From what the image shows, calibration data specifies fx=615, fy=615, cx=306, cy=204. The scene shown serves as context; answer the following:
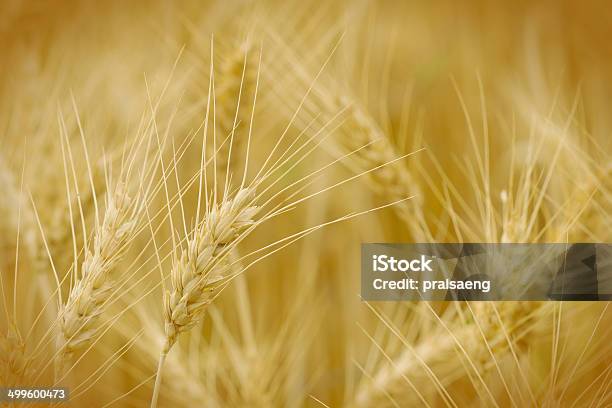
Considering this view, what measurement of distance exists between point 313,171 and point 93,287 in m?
0.54

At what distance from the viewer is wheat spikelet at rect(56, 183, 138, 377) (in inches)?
44.9

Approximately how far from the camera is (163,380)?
1.39m

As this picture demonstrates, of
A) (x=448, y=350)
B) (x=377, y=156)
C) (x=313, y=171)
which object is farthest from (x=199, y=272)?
(x=448, y=350)

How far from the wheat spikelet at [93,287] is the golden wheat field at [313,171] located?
0.20m

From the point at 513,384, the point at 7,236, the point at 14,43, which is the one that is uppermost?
the point at 14,43

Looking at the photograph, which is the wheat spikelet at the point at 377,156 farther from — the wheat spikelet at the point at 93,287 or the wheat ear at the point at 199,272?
the wheat spikelet at the point at 93,287

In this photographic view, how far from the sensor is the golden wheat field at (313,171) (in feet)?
4.55

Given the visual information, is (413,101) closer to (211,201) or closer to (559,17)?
(559,17)

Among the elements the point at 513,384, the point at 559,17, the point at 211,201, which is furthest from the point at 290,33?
the point at 513,384

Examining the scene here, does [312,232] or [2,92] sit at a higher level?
[2,92]

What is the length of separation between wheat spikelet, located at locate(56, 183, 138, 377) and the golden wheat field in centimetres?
20

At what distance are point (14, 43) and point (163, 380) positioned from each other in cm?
84

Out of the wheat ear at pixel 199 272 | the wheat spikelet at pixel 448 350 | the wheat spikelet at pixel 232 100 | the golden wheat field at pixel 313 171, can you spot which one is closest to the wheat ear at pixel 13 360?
the golden wheat field at pixel 313 171

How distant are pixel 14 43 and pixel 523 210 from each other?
1.22 m
